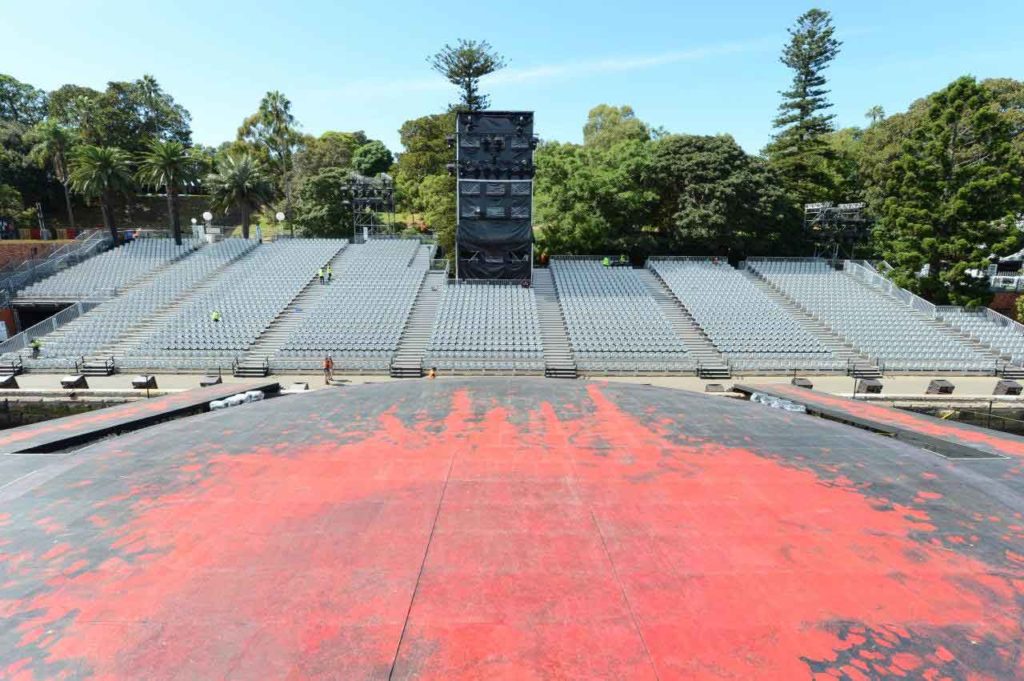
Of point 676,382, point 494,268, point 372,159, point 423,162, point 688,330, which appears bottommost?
point 676,382

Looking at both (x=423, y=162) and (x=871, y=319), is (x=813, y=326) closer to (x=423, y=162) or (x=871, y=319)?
(x=871, y=319)

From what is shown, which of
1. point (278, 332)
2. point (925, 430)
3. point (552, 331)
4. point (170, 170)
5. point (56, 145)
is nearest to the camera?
point (925, 430)

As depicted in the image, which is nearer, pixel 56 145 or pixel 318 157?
pixel 56 145

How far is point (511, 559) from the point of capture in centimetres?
759

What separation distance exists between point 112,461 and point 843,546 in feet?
50.4

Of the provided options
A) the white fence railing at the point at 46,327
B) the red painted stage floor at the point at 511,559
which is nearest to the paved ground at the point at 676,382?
the white fence railing at the point at 46,327

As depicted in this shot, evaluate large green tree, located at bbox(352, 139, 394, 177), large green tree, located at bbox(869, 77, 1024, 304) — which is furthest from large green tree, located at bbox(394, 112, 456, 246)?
large green tree, located at bbox(869, 77, 1024, 304)

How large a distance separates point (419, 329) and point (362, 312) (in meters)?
4.63

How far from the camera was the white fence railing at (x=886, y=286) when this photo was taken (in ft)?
115

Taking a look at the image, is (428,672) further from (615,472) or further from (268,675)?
(615,472)

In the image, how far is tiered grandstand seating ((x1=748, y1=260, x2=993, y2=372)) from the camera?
1172 inches

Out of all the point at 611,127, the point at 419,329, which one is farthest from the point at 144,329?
the point at 611,127

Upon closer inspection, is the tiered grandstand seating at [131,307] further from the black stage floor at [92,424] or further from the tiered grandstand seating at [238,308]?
the black stage floor at [92,424]

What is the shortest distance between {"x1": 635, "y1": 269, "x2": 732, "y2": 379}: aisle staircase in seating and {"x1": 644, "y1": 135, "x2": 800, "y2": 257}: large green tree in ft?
25.2
